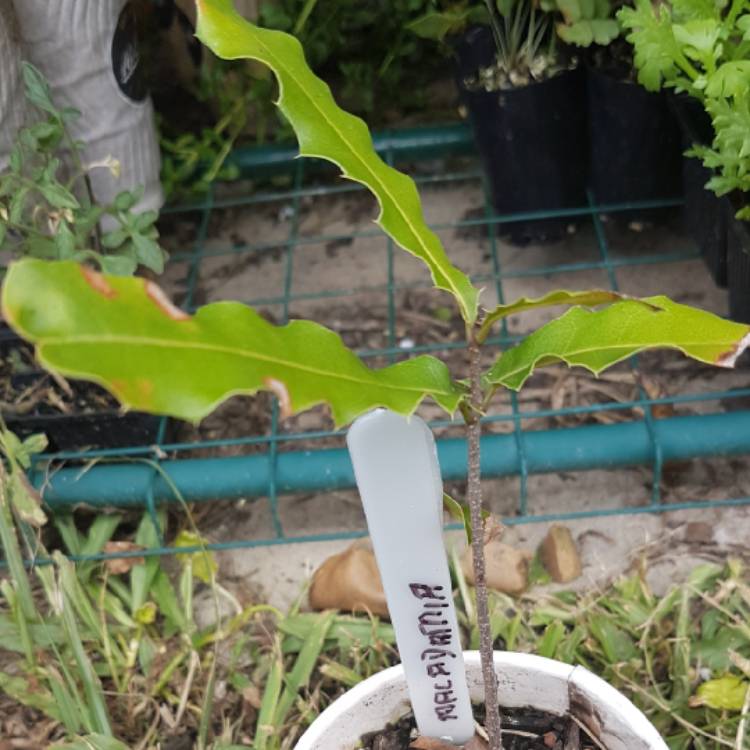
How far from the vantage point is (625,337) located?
1.69 ft

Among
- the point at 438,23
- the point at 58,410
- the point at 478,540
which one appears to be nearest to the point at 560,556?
the point at 478,540

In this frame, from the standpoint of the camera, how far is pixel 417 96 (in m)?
1.64

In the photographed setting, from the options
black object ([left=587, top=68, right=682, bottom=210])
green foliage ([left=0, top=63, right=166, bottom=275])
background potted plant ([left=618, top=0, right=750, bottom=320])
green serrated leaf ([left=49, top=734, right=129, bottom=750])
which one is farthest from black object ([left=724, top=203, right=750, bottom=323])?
green serrated leaf ([left=49, top=734, right=129, bottom=750])

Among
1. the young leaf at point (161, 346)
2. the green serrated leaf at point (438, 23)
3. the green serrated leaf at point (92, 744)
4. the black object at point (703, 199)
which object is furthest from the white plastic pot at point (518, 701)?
the green serrated leaf at point (438, 23)

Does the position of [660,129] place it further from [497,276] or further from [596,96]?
[497,276]

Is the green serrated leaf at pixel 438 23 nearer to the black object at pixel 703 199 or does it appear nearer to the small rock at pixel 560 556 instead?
the black object at pixel 703 199

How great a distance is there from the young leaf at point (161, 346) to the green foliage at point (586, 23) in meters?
0.83

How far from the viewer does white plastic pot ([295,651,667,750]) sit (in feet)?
2.28

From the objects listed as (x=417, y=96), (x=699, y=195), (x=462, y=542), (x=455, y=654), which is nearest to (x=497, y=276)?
(x=699, y=195)

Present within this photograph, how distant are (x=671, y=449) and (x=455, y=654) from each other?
0.49m

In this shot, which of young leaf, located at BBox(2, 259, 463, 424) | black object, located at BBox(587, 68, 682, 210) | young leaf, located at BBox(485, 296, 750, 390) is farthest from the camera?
black object, located at BBox(587, 68, 682, 210)

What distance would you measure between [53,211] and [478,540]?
0.71 metres

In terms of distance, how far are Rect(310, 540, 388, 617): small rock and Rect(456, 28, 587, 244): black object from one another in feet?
1.87

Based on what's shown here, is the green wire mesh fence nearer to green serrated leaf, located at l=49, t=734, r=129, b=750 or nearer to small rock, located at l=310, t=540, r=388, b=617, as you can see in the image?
small rock, located at l=310, t=540, r=388, b=617
